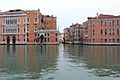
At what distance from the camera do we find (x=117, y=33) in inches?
2884

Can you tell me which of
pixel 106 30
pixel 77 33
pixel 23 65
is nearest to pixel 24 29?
pixel 106 30

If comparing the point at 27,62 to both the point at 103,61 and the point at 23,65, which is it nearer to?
the point at 23,65

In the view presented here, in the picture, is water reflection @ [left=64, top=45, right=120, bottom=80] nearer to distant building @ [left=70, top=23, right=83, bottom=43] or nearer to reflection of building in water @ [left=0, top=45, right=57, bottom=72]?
reflection of building in water @ [left=0, top=45, right=57, bottom=72]

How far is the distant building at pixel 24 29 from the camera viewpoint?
74.1 meters

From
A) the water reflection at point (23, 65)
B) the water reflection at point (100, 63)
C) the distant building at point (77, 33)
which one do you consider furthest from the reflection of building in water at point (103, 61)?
the distant building at point (77, 33)

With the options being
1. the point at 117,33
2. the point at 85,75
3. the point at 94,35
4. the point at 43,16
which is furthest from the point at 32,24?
the point at 85,75

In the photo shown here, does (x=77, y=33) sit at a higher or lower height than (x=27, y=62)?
higher

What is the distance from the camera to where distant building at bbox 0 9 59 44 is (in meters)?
74.1

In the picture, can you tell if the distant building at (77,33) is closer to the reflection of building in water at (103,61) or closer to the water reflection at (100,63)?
the reflection of building in water at (103,61)

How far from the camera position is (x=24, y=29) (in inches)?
2948

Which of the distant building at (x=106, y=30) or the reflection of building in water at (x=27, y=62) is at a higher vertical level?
the distant building at (x=106, y=30)

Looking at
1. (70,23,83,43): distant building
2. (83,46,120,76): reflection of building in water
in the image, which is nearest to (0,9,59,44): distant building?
(70,23,83,43): distant building

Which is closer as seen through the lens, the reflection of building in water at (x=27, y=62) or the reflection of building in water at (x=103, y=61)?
the reflection of building in water at (x=27, y=62)

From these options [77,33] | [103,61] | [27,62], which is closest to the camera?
[27,62]
